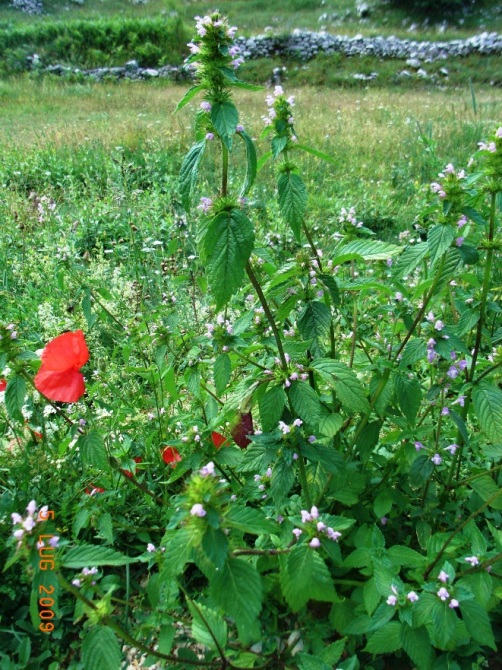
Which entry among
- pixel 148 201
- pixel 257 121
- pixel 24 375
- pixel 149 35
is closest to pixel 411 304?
pixel 24 375

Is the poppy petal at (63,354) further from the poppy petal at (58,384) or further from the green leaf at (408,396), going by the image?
the green leaf at (408,396)

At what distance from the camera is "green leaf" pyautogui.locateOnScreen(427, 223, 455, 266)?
1331 mm

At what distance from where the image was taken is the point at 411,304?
1.87m

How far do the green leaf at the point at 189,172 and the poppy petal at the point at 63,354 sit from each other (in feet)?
2.73

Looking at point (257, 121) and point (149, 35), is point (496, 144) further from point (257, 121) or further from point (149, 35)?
point (149, 35)

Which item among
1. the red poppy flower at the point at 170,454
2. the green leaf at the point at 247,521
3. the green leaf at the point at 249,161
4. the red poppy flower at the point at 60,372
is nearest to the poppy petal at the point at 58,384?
the red poppy flower at the point at 60,372

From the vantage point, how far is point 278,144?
1416 mm

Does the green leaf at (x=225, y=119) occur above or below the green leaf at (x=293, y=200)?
above

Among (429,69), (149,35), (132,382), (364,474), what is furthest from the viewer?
(149,35)

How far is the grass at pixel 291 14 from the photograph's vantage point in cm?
2319

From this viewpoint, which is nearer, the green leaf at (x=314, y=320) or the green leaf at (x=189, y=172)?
the green leaf at (x=189, y=172)

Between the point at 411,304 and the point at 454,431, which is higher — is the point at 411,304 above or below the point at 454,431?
above

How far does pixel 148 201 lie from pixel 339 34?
2079 centimetres

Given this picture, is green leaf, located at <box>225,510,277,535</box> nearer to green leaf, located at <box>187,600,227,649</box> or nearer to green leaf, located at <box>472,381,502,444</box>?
green leaf, located at <box>187,600,227,649</box>
